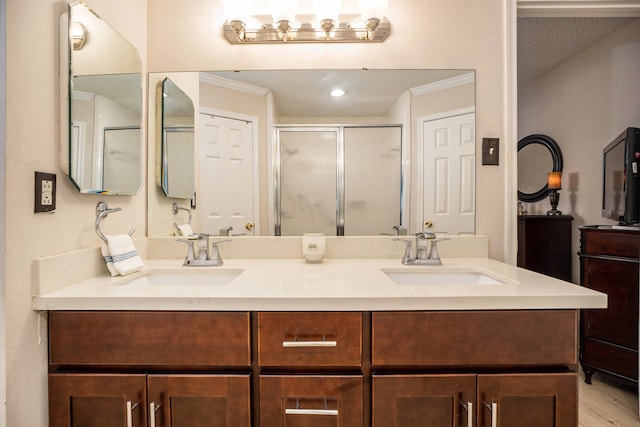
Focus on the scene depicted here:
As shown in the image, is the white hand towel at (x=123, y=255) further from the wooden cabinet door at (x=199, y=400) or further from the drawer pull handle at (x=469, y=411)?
the drawer pull handle at (x=469, y=411)

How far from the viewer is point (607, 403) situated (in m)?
1.78

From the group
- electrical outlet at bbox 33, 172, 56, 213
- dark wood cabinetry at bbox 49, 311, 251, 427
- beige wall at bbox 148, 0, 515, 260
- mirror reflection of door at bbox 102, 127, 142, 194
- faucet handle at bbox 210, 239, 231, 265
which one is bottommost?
dark wood cabinetry at bbox 49, 311, 251, 427

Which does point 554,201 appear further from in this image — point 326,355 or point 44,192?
point 44,192

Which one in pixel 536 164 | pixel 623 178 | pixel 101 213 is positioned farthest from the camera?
pixel 536 164

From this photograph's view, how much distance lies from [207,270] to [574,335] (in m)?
1.24

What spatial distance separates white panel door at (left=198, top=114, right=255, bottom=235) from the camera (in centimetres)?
150

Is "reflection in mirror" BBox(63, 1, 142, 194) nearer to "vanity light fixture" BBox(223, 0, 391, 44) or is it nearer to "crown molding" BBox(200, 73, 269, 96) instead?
"crown molding" BBox(200, 73, 269, 96)

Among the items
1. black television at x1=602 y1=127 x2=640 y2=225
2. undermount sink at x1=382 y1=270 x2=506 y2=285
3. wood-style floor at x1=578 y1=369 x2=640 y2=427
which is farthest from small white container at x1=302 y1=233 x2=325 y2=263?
black television at x1=602 y1=127 x2=640 y2=225

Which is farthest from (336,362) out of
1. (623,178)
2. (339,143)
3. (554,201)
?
(554,201)

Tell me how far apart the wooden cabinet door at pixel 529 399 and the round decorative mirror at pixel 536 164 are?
258 centimetres

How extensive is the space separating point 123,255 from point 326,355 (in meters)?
0.83

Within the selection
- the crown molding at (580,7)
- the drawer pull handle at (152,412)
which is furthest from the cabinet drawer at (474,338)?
the crown molding at (580,7)

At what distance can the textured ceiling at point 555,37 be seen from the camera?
7.12 ft

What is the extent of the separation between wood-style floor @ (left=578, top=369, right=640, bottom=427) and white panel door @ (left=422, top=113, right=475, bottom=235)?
1268 millimetres
